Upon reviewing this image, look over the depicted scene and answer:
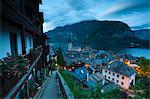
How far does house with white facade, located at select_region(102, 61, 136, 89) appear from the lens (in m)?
32.2

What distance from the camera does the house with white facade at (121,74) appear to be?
3216cm

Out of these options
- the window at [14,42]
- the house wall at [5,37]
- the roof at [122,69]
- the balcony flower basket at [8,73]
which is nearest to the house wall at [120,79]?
the roof at [122,69]

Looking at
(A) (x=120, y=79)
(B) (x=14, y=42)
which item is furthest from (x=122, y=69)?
(B) (x=14, y=42)

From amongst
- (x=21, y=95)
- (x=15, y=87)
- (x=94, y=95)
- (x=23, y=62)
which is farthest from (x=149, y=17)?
(x=21, y=95)

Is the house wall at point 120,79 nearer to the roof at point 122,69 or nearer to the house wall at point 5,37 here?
the roof at point 122,69

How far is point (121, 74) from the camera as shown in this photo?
34.9m

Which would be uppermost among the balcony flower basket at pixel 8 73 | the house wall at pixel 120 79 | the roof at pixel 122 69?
the balcony flower basket at pixel 8 73

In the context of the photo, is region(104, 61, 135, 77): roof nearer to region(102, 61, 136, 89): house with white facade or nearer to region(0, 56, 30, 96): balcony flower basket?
region(102, 61, 136, 89): house with white facade

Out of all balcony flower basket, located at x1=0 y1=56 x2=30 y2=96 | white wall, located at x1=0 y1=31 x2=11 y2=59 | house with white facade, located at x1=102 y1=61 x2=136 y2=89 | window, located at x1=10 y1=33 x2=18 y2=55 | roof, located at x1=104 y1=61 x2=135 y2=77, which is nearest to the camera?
balcony flower basket, located at x1=0 y1=56 x2=30 y2=96

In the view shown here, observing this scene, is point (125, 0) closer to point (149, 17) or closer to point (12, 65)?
point (149, 17)

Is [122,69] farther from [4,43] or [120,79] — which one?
[4,43]

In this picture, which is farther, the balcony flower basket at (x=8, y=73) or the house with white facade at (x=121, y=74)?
the house with white facade at (x=121, y=74)

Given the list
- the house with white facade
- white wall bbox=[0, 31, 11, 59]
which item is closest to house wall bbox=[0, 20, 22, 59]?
white wall bbox=[0, 31, 11, 59]

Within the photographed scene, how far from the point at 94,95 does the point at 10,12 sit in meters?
3.23
